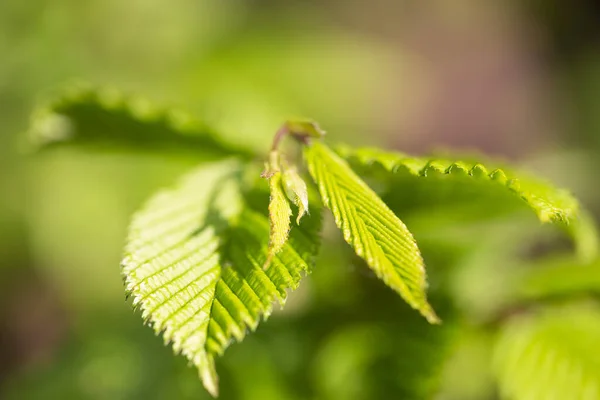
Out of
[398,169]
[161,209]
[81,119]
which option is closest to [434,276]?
[398,169]

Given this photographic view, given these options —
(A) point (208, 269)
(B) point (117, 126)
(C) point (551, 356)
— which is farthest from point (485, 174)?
(B) point (117, 126)

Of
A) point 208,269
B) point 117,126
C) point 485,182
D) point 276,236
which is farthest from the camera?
point 117,126

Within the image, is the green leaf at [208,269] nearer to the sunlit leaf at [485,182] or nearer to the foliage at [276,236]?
the foliage at [276,236]

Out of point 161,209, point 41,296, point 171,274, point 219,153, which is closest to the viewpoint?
point 171,274

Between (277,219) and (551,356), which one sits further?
(551,356)

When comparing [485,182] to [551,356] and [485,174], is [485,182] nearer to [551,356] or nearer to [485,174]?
[485,174]

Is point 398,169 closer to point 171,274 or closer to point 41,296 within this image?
point 171,274

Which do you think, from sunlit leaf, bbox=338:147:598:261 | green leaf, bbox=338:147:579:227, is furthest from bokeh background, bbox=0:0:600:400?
green leaf, bbox=338:147:579:227
